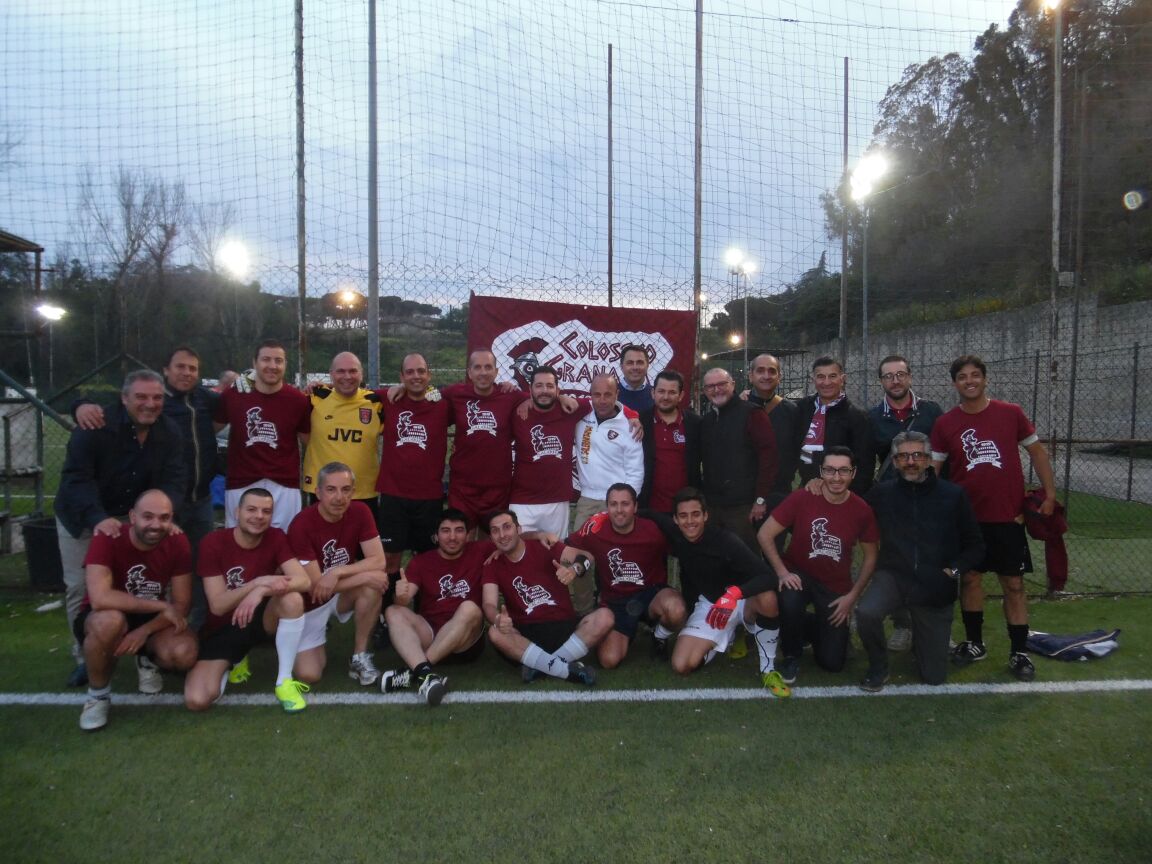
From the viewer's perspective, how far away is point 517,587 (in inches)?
173

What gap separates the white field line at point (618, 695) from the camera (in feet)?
13.0

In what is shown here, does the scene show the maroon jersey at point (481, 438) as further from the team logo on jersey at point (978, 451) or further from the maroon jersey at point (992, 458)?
the team logo on jersey at point (978, 451)

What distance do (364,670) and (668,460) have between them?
231 centimetres

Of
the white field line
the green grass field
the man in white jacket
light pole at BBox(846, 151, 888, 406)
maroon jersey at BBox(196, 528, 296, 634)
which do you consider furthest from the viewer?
light pole at BBox(846, 151, 888, 406)

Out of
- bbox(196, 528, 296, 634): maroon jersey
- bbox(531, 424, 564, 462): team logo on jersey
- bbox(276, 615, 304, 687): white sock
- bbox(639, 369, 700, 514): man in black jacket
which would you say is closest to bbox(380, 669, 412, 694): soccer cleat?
bbox(276, 615, 304, 687): white sock

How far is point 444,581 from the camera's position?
175 inches

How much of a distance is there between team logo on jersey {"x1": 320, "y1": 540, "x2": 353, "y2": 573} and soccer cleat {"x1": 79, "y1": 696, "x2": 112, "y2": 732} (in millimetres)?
1220

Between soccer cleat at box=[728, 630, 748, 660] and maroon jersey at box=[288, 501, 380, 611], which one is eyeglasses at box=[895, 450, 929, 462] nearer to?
soccer cleat at box=[728, 630, 748, 660]

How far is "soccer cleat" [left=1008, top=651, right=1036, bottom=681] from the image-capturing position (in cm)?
427

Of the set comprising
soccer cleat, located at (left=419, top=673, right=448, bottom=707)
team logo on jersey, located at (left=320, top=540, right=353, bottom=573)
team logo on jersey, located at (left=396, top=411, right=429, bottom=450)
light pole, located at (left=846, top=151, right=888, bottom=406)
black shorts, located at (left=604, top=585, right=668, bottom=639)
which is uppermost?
light pole, located at (left=846, top=151, right=888, bottom=406)

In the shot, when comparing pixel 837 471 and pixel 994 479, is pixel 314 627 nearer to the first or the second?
pixel 837 471

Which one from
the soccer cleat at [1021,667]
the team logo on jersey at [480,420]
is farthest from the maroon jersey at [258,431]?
the soccer cleat at [1021,667]

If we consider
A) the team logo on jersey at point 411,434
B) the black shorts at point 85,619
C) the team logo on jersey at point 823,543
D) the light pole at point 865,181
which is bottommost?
the black shorts at point 85,619

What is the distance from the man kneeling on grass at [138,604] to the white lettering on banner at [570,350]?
109 inches
